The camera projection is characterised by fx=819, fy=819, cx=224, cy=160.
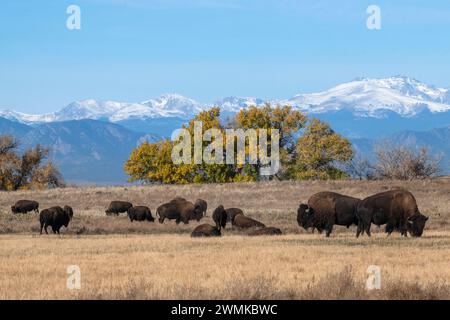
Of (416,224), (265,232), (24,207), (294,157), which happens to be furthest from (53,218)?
(294,157)

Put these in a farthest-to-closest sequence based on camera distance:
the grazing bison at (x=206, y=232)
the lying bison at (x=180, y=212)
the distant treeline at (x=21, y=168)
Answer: the distant treeline at (x=21, y=168), the lying bison at (x=180, y=212), the grazing bison at (x=206, y=232)

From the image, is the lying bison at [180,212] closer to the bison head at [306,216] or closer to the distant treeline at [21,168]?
the bison head at [306,216]

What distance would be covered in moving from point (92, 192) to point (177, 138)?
34356 millimetres

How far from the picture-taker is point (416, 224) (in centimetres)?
3123

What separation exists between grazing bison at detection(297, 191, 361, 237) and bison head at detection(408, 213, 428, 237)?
2.65 metres

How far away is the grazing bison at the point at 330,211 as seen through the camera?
33625mm

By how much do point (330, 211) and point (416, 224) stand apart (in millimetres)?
4002

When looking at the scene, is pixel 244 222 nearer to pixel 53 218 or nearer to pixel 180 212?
pixel 180 212

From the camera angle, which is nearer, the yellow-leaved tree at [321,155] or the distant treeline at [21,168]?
the yellow-leaved tree at [321,155]

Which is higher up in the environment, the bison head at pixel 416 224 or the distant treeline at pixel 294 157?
the distant treeline at pixel 294 157

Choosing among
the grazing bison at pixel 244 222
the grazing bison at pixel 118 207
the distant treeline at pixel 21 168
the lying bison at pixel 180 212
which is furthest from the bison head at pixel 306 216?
the distant treeline at pixel 21 168

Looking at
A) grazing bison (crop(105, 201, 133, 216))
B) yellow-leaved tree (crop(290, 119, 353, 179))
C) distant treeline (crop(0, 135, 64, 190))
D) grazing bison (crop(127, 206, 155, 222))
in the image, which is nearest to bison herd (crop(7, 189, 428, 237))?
grazing bison (crop(127, 206, 155, 222))

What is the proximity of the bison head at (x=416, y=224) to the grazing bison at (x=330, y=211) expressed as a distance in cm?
265
